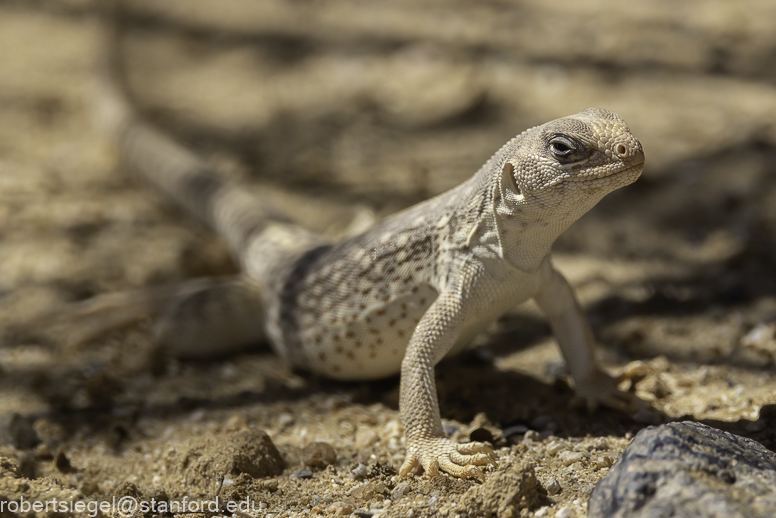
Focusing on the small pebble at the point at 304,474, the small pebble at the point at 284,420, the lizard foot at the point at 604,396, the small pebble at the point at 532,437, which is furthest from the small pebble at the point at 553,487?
the small pebble at the point at 284,420

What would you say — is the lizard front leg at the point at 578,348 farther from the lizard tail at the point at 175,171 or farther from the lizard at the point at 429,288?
the lizard tail at the point at 175,171

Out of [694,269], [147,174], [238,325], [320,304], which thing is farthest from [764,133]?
[147,174]

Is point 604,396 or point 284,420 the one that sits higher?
point 604,396

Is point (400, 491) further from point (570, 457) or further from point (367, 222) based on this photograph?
point (367, 222)

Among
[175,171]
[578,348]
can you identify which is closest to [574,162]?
[578,348]

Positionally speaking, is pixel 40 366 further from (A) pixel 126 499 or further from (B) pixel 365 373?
(B) pixel 365 373

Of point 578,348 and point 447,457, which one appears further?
point 578,348
